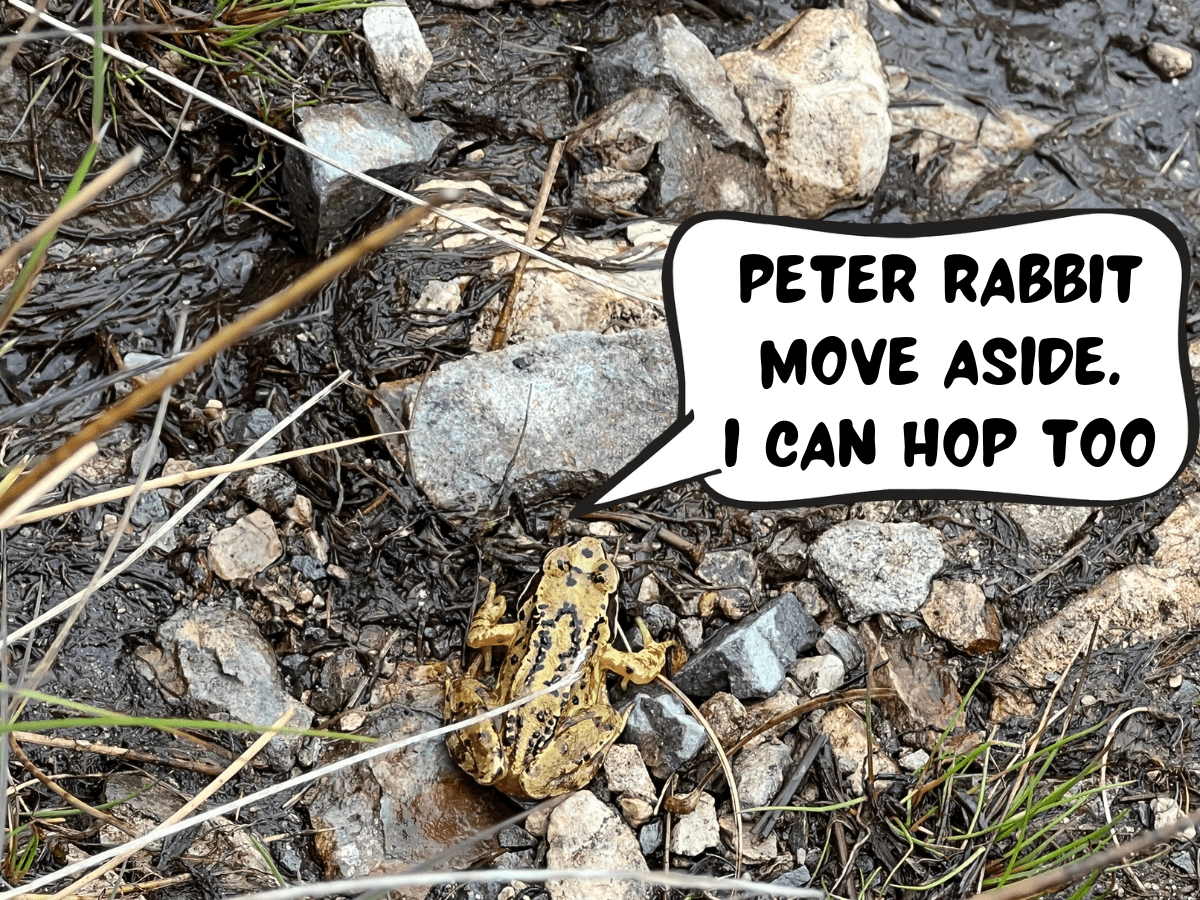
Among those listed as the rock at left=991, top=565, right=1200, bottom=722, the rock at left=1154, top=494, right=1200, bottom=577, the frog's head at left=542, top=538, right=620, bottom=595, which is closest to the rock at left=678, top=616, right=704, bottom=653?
the frog's head at left=542, top=538, right=620, bottom=595

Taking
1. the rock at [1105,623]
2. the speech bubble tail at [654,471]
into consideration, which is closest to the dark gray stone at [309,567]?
the speech bubble tail at [654,471]

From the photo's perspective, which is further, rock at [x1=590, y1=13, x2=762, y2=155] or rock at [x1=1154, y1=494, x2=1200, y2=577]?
rock at [x1=590, y1=13, x2=762, y2=155]

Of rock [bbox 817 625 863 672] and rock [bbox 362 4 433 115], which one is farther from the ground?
rock [bbox 362 4 433 115]

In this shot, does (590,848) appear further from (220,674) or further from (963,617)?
(963,617)

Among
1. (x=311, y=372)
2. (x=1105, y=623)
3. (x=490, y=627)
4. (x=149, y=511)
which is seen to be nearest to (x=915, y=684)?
(x=1105, y=623)

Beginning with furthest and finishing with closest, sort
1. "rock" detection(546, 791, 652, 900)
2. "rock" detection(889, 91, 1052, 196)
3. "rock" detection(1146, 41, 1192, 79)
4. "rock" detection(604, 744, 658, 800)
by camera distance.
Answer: "rock" detection(1146, 41, 1192, 79) → "rock" detection(889, 91, 1052, 196) → "rock" detection(604, 744, 658, 800) → "rock" detection(546, 791, 652, 900)

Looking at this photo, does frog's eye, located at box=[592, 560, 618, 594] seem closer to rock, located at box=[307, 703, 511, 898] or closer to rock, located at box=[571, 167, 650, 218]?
rock, located at box=[307, 703, 511, 898]

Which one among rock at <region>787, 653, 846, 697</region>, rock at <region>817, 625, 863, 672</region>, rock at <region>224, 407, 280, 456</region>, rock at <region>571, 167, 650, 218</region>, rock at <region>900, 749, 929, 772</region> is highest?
rock at <region>571, 167, 650, 218</region>

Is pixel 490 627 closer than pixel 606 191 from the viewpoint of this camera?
Yes
